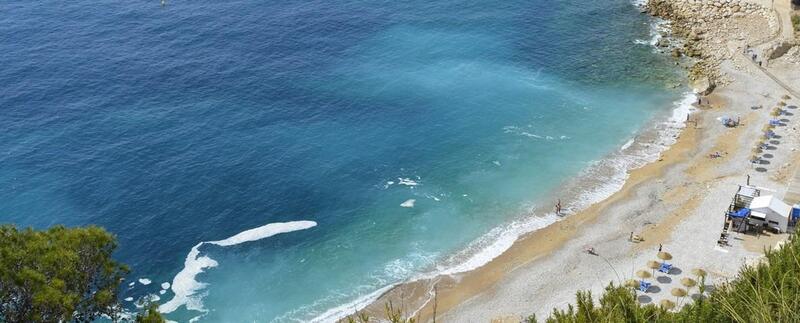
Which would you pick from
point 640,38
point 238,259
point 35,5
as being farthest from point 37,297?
point 35,5

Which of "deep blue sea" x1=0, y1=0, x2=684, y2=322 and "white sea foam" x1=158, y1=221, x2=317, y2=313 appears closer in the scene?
"white sea foam" x1=158, y1=221, x2=317, y2=313

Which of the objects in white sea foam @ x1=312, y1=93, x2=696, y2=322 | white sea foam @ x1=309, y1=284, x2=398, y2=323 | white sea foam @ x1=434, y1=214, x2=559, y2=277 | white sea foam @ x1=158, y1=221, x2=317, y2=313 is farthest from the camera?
white sea foam @ x1=434, y1=214, x2=559, y2=277

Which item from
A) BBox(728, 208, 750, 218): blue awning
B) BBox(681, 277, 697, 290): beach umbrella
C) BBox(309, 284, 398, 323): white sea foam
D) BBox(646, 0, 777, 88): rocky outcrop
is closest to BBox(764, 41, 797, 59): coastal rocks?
BBox(646, 0, 777, 88): rocky outcrop

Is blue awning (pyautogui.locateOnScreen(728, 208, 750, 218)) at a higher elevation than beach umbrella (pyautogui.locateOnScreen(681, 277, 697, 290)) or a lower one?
higher

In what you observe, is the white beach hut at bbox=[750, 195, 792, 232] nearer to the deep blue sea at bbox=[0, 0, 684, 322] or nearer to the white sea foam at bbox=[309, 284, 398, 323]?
the deep blue sea at bbox=[0, 0, 684, 322]

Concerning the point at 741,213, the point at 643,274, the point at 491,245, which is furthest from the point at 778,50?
the point at 491,245

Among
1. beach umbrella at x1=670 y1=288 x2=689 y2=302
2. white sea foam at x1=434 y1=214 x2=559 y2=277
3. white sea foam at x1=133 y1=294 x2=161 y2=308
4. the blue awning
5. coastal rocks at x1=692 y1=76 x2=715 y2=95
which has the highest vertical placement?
coastal rocks at x1=692 y1=76 x2=715 y2=95

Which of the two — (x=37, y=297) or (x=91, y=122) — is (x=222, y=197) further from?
(x=37, y=297)
